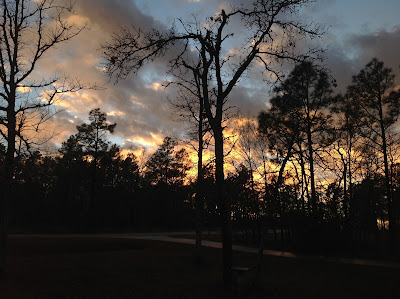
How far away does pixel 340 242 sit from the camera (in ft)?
64.8

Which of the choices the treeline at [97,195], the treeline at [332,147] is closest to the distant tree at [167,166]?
the treeline at [97,195]

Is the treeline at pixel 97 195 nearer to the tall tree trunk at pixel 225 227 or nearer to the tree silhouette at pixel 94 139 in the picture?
the tree silhouette at pixel 94 139

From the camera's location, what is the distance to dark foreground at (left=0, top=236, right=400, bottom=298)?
28.8 feet

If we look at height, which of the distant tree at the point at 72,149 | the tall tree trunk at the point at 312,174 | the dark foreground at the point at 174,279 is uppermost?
the distant tree at the point at 72,149

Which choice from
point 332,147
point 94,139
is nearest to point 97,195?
point 94,139

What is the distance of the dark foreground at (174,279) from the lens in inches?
346

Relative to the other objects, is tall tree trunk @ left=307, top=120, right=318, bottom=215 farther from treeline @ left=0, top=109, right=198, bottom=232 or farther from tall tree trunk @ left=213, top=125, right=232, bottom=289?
treeline @ left=0, top=109, right=198, bottom=232

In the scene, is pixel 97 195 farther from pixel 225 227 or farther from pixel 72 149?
pixel 225 227

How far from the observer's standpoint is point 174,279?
11133 mm

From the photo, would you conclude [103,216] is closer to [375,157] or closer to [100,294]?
[375,157]

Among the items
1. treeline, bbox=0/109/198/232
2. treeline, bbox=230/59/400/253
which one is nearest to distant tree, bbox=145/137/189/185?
treeline, bbox=0/109/198/232

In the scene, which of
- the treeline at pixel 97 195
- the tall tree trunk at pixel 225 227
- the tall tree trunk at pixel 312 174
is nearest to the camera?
the tall tree trunk at pixel 225 227

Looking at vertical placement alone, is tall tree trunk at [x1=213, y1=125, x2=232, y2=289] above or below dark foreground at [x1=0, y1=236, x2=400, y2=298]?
above

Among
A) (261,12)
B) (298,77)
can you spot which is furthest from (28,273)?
(298,77)
